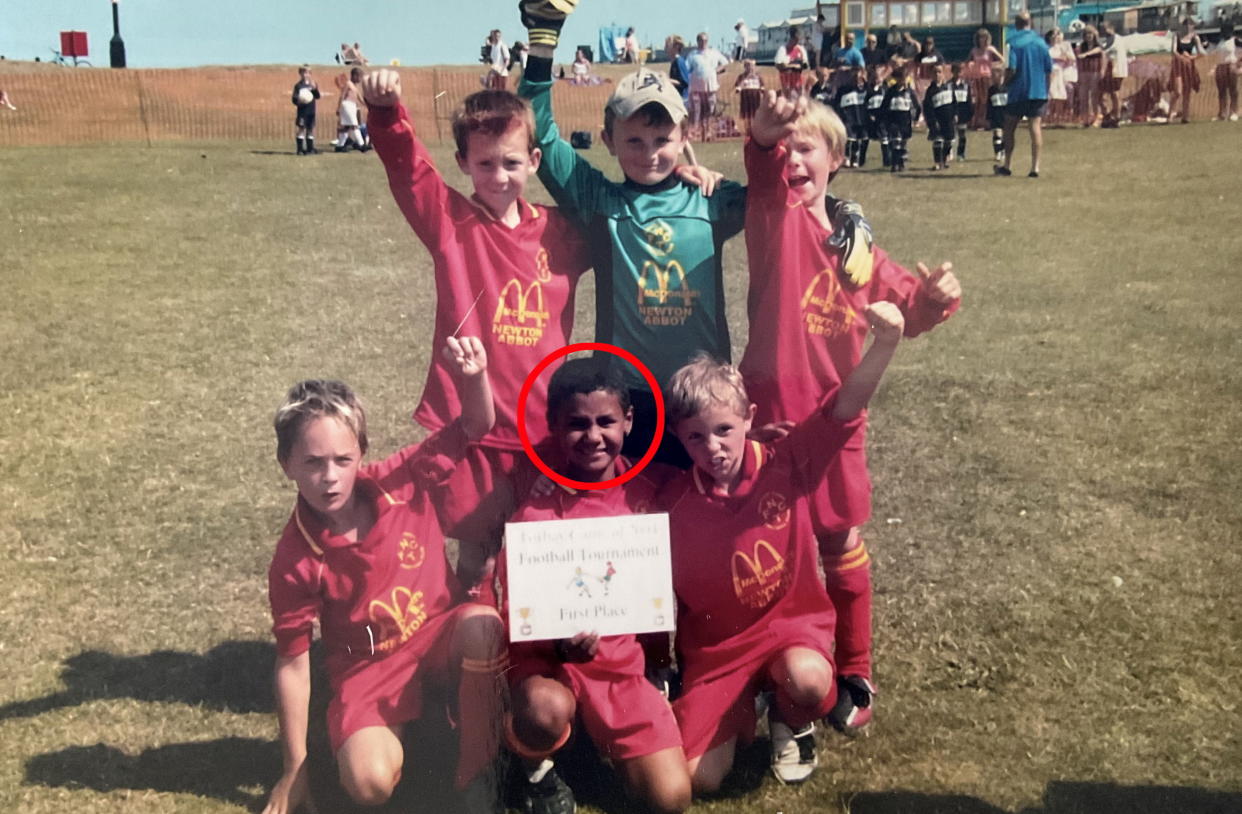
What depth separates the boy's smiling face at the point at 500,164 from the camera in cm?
223

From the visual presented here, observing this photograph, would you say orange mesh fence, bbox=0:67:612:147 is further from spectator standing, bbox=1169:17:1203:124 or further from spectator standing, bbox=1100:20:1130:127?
spectator standing, bbox=1169:17:1203:124

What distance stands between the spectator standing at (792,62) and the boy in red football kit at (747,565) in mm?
451

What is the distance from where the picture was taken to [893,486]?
398cm

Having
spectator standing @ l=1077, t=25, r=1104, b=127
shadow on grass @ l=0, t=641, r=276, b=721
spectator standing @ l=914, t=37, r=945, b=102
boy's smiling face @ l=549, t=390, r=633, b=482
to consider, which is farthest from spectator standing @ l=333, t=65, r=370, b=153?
spectator standing @ l=1077, t=25, r=1104, b=127

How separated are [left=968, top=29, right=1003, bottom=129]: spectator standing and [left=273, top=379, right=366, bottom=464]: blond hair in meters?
1.37

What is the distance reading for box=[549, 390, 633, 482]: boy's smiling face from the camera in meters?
2.30

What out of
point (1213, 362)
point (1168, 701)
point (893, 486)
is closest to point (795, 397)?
point (1168, 701)

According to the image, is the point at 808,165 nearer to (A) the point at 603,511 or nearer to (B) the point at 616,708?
(A) the point at 603,511

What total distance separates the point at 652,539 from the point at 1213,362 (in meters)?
3.57

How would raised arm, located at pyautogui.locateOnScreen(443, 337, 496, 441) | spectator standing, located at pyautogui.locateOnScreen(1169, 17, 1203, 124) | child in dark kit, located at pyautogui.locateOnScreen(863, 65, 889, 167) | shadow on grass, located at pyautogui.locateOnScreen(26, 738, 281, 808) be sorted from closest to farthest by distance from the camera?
1. raised arm, located at pyautogui.locateOnScreen(443, 337, 496, 441)
2. child in dark kit, located at pyautogui.locateOnScreen(863, 65, 889, 167)
3. shadow on grass, located at pyautogui.locateOnScreen(26, 738, 281, 808)
4. spectator standing, located at pyautogui.locateOnScreen(1169, 17, 1203, 124)

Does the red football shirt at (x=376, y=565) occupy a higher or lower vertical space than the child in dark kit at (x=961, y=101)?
lower

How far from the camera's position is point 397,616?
2.43 metres

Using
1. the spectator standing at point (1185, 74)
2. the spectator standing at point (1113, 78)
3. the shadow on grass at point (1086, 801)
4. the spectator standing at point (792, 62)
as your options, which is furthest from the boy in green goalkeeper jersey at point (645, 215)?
the spectator standing at point (1185, 74)

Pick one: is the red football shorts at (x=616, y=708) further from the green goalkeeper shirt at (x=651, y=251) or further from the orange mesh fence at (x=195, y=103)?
the orange mesh fence at (x=195, y=103)
